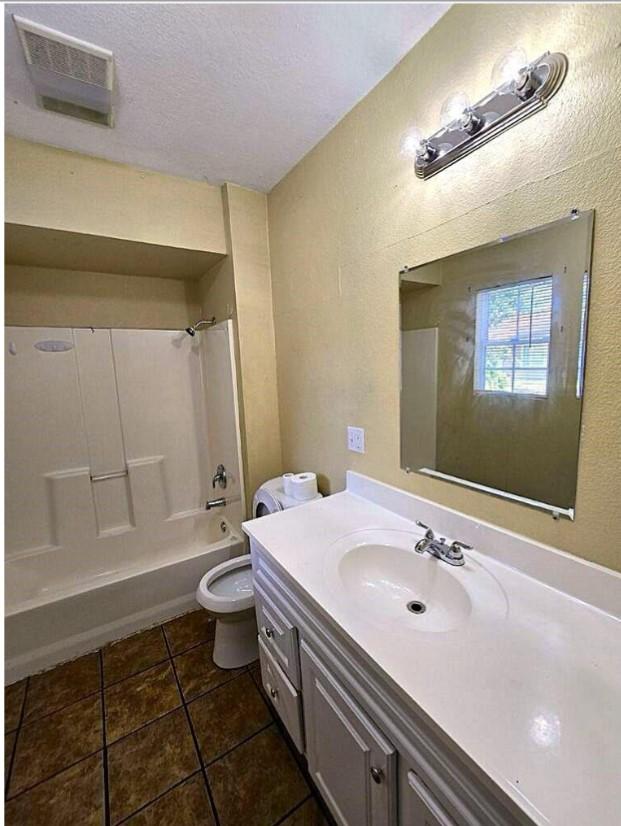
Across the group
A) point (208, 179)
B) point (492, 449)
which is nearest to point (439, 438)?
point (492, 449)

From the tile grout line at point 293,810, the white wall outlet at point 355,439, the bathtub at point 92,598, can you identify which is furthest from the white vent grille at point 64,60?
the tile grout line at point 293,810

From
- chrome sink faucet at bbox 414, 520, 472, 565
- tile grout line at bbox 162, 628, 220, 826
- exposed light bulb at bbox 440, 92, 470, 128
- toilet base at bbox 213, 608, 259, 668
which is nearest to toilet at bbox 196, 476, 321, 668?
toilet base at bbox 213, 608, 259, 668

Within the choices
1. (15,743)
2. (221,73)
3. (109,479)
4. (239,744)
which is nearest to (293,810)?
(239,744)

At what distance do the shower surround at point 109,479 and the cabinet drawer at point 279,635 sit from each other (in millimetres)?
814

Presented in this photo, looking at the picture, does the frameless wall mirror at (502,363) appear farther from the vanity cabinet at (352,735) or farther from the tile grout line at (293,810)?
the tile grout line at (293,810)

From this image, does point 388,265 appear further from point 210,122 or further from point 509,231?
point 210,122

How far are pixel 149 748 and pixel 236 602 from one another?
0.56 meters

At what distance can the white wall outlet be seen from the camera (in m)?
1.49

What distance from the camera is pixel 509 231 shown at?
0.94 meters

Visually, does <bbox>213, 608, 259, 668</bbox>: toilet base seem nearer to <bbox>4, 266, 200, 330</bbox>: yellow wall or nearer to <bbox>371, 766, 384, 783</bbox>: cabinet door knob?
<bbox>371, 766, 384, 783</bbox>: cabinet door knob

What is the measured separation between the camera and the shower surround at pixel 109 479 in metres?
1.86

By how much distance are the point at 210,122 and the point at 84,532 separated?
2.26 meters

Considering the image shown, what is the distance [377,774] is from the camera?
0.78 metres

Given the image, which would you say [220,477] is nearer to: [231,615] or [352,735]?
[231,615]
